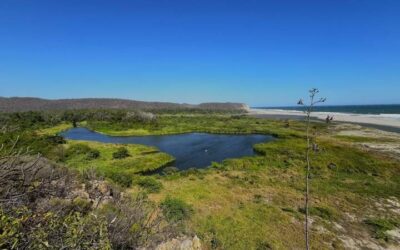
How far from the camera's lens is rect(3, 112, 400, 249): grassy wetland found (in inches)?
619

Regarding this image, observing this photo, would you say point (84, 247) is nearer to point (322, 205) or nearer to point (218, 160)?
point (322, 205)

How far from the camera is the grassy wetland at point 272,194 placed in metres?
15.7

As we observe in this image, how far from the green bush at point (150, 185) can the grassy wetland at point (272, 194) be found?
0.07 metres

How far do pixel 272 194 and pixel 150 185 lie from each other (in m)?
11.2

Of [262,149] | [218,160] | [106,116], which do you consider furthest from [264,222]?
[106,116]

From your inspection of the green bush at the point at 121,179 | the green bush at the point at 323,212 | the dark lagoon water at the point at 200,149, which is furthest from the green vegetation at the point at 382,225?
the dark lagoon water at the point at 200,149

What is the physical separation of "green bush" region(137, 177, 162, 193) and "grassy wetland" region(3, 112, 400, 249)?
72mm

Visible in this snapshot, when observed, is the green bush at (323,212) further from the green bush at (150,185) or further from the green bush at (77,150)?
the green bush at (77,150)

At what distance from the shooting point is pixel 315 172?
1155 inches

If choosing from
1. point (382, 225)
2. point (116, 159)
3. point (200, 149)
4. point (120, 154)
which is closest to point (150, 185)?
point (116, 159)

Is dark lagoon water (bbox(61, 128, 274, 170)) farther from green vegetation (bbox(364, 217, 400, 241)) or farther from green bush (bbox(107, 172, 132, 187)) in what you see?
green vegetation (bbox(364, 217, 400, 241))

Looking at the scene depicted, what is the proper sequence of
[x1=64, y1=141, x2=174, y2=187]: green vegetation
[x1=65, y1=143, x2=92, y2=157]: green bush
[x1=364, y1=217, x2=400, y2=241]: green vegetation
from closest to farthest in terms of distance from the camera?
[x1=364, y1=217, x2=400, y2=241]: green vegetation < [x1=64, y1=141, x2=174, y2=187]: green vegetation < [x1=65, y1=143, x2=92, y2=157]: green bush

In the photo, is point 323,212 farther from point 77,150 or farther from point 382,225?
point 77,150

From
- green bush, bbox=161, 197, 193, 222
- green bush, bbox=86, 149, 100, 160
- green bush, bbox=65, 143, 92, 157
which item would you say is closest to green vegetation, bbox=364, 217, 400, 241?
green bush, bbox=161, 197, 193, 222
